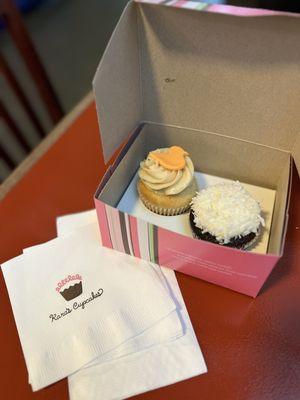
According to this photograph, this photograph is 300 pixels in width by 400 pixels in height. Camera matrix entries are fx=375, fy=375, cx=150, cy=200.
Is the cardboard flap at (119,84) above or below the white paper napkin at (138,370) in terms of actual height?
above

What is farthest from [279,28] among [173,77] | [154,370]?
[154,370]

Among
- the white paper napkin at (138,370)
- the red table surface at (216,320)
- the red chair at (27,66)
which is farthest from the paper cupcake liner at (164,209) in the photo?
the red chair at (27,66)

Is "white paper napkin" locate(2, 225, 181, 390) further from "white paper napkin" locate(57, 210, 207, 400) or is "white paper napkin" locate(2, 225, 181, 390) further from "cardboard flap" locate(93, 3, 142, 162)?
"cardboard flap" locate(93, 3, 142, 162)

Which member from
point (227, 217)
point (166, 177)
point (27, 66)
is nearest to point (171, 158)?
point (166, 177)

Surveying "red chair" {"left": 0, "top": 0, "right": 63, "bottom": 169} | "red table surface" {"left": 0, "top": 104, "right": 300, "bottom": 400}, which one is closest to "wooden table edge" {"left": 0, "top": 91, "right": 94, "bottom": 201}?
"red table surface" {"left": 0, "top": 104, "right": 300, "bottom": 400}

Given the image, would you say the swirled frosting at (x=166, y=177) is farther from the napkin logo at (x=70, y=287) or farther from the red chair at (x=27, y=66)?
the red chair at (x=27, y=66)

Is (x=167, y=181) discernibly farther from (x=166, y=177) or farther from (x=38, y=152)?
(x=38, y=152)

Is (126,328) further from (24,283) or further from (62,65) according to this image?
(62,65)
